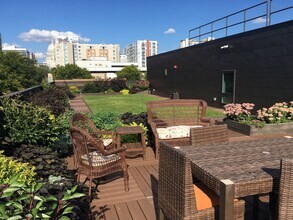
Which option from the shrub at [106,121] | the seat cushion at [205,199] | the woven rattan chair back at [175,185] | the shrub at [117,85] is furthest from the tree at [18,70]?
the seat cushion at [205,199]

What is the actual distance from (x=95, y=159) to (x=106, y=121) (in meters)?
2.57

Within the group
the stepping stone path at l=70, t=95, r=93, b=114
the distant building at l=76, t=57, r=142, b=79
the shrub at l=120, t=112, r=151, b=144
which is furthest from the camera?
the distant building at l=76, t=57, r=142, b=79

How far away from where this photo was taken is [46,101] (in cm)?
739

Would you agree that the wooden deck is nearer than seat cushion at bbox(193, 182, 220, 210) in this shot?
No

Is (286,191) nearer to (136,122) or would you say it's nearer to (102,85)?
(136,122)

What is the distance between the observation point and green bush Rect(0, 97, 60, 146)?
12.5ft

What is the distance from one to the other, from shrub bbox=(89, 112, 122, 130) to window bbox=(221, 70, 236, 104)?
819cm

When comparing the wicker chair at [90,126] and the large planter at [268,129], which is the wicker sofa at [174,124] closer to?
the wicker chair at [90,126]

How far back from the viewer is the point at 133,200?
3301 millimetres

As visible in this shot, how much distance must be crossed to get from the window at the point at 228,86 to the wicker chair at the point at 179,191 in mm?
11066

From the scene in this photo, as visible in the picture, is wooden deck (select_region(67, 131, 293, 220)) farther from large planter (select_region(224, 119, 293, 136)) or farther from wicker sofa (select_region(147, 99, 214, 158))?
large planter (select_region(224, 119, 293, 136))

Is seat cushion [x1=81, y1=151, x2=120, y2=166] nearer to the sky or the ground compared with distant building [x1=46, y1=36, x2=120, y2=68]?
nearer to the ground

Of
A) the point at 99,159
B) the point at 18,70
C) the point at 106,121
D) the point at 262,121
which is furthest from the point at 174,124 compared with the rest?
the point at 18,70

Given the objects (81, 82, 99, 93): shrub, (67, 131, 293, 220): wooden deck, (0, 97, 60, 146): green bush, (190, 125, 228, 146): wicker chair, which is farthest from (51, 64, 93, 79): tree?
(190, 125, 228, 146): wicker chair
